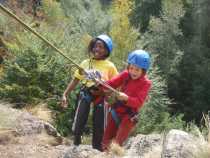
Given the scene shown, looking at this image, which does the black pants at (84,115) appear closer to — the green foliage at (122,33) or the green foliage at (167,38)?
the green foliage at (122,33)

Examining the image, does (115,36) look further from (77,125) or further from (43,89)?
(77,125)

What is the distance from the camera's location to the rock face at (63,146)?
4.17 m

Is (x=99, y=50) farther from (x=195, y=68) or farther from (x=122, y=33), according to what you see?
(x=195, y=68)

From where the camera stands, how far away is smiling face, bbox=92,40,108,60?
536 cm

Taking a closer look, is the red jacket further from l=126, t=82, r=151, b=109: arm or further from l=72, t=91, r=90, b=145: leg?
l=72, t=91, r=90, b=145: leg

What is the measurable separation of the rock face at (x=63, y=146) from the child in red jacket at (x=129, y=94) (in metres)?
0.20

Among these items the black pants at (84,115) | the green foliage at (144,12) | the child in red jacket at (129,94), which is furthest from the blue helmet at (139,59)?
the green foliage at (144,12)

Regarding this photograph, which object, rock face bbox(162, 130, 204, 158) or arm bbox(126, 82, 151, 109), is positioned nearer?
rock face bbox(162, 130, 204, 158)

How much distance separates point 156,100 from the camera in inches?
773

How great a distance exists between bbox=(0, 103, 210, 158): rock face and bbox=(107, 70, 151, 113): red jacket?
1.23 feet

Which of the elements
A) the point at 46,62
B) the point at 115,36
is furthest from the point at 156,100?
the point at 46,62

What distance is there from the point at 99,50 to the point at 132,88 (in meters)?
0.62

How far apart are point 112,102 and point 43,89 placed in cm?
806

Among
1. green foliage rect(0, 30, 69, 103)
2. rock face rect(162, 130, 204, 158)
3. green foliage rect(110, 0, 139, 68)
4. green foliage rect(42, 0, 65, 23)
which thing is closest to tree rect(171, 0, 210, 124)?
green foliage rect(110, 0, 139, 68)
